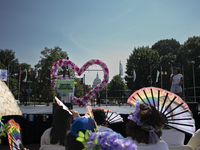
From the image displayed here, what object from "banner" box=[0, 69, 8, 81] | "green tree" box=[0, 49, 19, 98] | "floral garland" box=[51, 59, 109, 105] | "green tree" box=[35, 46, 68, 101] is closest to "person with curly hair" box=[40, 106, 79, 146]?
"floral garland" box=[51, 59, 109, 105]

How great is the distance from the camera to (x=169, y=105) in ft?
8.04

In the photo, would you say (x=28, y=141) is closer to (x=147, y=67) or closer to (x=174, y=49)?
(x=147, y=67)

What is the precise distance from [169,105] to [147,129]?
901mm

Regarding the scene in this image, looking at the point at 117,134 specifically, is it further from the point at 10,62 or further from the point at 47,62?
the point at 10,62

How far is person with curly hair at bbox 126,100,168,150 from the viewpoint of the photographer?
172cm

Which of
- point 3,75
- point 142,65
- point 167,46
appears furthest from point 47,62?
point 167,46

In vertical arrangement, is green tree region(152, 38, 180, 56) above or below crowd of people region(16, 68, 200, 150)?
above

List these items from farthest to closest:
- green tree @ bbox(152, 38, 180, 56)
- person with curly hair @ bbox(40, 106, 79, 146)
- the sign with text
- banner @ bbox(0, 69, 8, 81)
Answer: green tree @ bbox(152, 38, 180, 56) → banner @ bbox(0, 69, 8, 81) → the sign with text → person with curly hair @ bbox(40, 106, 79, 146)

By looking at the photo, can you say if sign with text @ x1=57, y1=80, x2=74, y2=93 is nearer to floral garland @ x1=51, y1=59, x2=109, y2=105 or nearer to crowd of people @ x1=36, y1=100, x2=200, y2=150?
floral garland @ x1=51, y1=59, x2=109, y2=105

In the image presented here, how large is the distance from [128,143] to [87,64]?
33.8ft

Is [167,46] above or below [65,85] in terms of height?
above

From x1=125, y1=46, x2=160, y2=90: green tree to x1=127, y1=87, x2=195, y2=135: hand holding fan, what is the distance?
30941 mm

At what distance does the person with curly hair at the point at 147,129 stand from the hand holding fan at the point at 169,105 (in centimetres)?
68

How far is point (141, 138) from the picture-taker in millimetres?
1747
